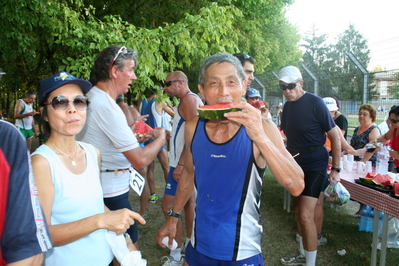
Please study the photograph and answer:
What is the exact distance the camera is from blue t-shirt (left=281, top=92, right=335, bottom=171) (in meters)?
4.38

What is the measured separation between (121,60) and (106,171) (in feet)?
3.62

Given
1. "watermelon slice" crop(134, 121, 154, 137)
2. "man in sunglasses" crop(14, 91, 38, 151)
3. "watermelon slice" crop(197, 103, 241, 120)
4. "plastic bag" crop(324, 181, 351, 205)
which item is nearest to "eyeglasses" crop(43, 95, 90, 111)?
"watermelon slice" crop(197, 103, 241, 120)

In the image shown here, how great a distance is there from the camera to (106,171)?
9.55 feet

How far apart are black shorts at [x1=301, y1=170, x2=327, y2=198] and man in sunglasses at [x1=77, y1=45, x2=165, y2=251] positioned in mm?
2271

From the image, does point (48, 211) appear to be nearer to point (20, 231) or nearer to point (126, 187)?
point (20, 231)

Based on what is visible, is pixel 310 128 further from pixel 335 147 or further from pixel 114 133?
pixel 114 133

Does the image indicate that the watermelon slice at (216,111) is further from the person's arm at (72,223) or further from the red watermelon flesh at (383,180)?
the red watermelon flesh at (383,180)

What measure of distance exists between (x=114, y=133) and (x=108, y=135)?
0.07 metres

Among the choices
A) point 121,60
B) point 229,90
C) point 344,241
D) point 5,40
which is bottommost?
point 344,241

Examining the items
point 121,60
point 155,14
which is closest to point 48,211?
point 121,60

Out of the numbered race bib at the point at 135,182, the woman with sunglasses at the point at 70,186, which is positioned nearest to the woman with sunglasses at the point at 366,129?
the numbered race bib at the point at 135,182

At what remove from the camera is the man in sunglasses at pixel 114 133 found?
9.00 ft

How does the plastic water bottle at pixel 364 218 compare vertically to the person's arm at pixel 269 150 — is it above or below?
below

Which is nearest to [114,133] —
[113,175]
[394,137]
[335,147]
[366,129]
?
[113,175]
